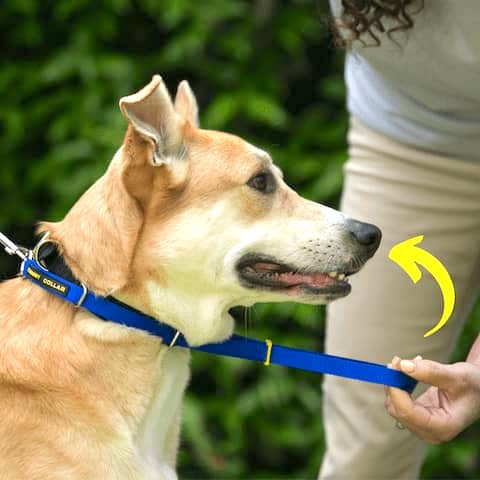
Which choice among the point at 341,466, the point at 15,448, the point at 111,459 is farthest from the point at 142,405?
the point at 341,466


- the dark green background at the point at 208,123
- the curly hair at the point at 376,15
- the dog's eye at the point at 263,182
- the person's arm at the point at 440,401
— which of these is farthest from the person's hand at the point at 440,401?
the dark green background at the point at 208,123

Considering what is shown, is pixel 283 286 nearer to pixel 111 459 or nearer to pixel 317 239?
pixel 317 239

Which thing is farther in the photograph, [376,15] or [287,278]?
[376,15]

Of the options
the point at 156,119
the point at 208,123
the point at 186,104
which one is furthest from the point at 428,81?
the point at 208,123

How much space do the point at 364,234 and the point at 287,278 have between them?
0.23 m

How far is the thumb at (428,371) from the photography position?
97.7 inches

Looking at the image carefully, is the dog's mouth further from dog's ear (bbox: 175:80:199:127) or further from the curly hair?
the curly hair

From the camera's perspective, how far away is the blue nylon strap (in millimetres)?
2582

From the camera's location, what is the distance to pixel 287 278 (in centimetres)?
274

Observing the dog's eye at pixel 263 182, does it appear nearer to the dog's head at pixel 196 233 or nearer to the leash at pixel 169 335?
the dog's head at pixel 196 233

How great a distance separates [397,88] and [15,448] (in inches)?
58.0

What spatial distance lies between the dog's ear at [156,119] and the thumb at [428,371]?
754 mm

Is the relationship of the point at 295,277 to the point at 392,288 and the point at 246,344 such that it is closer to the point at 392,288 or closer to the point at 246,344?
the point at 246,344

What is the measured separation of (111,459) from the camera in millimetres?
2576
